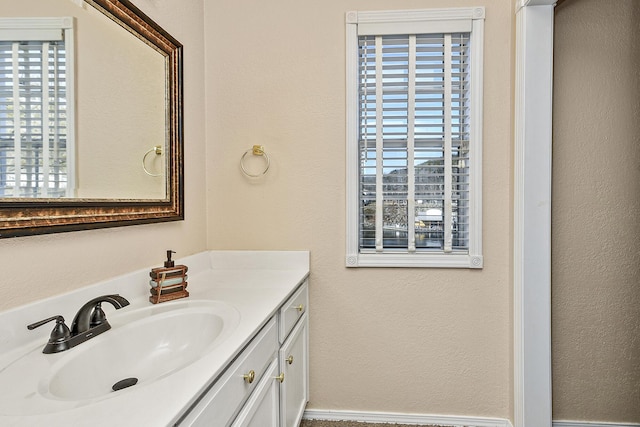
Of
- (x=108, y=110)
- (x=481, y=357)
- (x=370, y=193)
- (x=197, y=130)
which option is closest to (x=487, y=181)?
(x=370, y=193)

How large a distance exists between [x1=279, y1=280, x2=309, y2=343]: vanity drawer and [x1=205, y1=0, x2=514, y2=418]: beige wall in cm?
13

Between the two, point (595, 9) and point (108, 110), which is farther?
point (595, 9)

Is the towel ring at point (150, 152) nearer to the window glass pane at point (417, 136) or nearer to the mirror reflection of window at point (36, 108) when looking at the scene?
the mirror reflection of window at point (36, 108)

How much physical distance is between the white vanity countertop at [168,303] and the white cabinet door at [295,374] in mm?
234

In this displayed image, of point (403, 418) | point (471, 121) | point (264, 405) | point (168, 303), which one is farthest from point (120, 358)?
point (471, 121)

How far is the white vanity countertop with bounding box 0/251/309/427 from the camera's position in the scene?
23.8 inches

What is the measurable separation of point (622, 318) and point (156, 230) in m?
2.25

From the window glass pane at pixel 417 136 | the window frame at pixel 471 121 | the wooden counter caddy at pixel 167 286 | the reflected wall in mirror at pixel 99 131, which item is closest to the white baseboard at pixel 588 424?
the window frame at pixel 471 121

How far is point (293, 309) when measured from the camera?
1.58 meters

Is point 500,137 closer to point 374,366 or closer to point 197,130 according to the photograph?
point 374,366

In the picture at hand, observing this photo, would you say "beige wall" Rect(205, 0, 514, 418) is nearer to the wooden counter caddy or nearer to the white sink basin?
the wooden counter caddy

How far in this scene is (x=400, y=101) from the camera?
1.91 m

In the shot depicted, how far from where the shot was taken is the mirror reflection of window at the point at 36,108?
2.97 feet

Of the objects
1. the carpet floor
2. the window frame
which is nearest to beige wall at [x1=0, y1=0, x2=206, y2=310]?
the window frame
